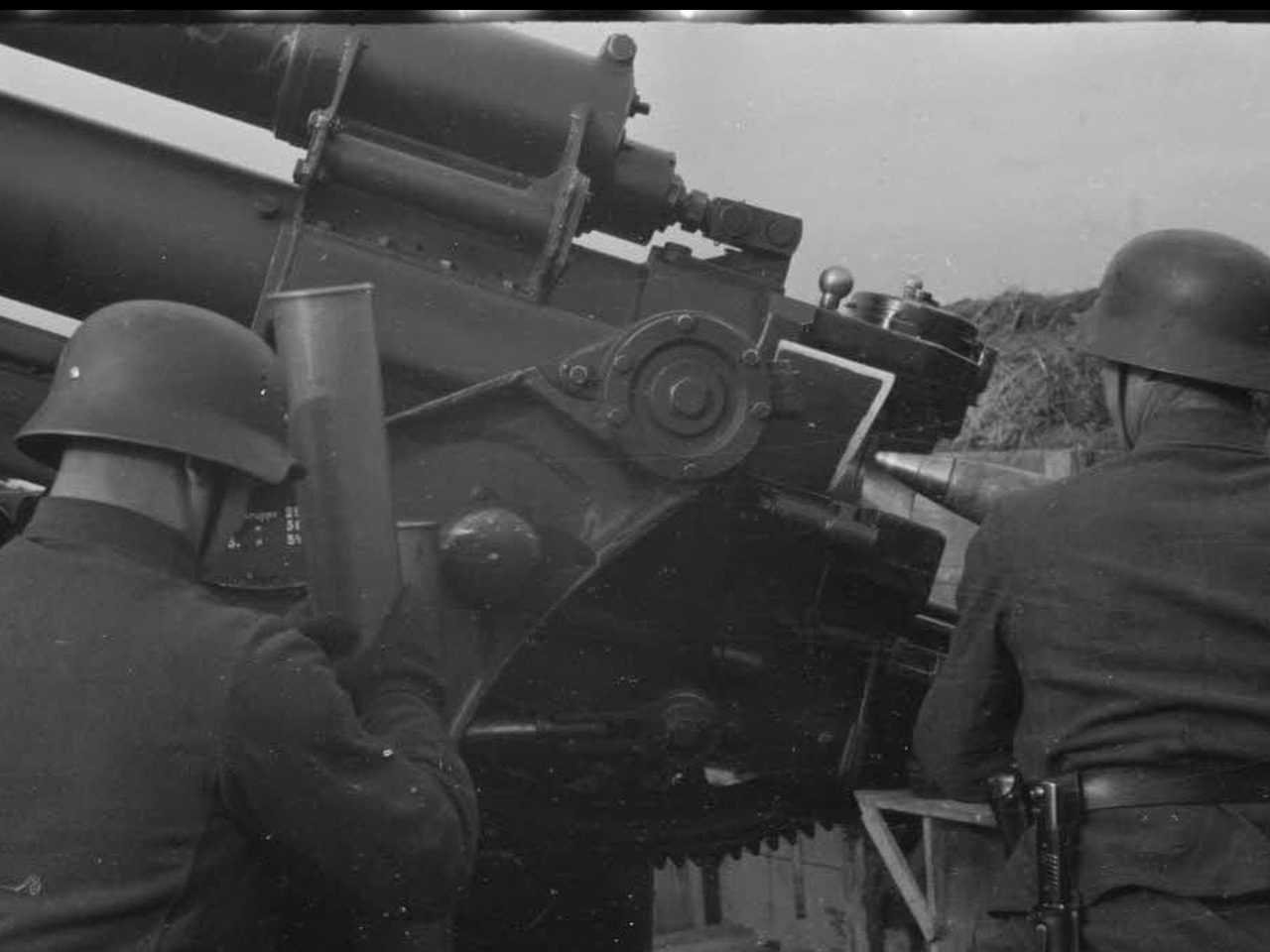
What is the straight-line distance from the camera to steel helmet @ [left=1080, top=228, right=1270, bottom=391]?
2.00 meters

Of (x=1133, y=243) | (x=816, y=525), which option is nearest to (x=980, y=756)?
(x=816, y=525)

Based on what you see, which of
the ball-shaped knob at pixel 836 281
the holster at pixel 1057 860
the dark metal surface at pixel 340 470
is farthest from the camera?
the ball-shaped knob at pixel 836 281

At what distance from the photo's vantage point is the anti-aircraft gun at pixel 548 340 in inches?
91.0

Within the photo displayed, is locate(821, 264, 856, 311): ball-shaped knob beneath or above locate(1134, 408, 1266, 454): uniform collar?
above

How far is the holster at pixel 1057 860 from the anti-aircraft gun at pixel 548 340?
0.58m

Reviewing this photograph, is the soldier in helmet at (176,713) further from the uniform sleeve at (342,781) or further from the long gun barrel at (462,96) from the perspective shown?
the long gun barrel at (462,96)

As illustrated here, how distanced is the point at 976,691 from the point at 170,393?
96 cm

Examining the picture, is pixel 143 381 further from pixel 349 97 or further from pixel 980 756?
pixel 980 756

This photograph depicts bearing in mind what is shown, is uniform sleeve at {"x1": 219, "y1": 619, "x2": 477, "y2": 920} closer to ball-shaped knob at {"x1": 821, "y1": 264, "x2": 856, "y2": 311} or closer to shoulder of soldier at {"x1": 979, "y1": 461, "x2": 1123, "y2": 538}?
shoulder of soldier at {"x1": 979, "y1": 461, "x2": 1123, "y2": 538}

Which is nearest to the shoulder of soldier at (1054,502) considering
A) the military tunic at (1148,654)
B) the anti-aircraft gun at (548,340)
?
the military tunic at (1148,654)

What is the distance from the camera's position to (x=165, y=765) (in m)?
1.56

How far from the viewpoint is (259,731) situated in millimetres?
1584

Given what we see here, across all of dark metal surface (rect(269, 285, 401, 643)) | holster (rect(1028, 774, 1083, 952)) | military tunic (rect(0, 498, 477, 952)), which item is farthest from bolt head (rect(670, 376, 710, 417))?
military tunic (rect(0, 498, 477, 952))

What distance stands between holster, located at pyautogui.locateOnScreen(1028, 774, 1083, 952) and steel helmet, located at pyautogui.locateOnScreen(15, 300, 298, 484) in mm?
880
